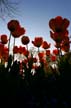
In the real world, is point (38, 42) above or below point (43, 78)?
above

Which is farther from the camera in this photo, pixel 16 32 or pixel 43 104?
pixel 16 32

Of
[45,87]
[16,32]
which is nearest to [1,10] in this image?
[16,32]

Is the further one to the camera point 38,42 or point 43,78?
point 38,42

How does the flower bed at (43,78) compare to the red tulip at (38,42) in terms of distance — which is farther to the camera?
the red tulip at (38,42)

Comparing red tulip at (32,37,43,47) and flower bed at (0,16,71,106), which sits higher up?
red tulip at (32,37,43,47)

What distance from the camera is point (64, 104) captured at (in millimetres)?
2895

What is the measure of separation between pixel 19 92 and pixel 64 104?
478 mm

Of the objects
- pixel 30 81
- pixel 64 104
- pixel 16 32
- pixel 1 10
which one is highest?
pixel 1 10

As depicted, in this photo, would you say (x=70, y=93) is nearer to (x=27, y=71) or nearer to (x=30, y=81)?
(x=30, y=81)

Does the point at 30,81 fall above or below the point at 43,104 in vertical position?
above

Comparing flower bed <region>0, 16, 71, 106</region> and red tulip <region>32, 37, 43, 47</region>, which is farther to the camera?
red tulip <region>32, 37, 43, 47</region>

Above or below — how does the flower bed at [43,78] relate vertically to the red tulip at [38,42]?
below

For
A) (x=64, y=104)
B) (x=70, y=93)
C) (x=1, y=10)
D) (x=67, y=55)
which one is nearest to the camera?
(x=64, y=104)

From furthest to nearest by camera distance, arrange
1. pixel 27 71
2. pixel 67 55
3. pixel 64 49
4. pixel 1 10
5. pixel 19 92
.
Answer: pixel 1 10 < pixel 64 49 < pixel 67 55 < pixel 27 71 < pixel 19 92
